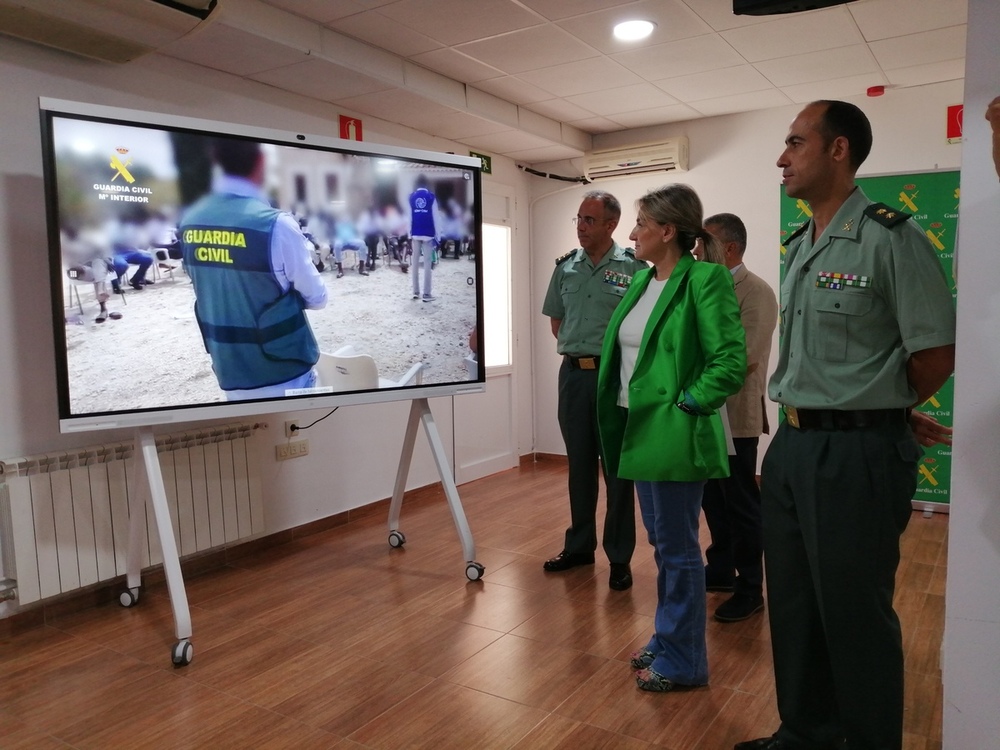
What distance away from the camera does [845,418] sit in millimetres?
1550

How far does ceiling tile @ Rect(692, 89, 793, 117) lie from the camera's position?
4523mm

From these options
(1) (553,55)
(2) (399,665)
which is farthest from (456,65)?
(2) (399,665)

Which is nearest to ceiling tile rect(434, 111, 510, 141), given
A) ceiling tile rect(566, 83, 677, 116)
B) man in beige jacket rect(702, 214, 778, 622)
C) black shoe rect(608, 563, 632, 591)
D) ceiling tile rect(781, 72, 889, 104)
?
ceiling tile rect(566, 83, 677, 116)

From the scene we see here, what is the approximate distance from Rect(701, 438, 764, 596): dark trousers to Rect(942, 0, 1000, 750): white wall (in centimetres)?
118

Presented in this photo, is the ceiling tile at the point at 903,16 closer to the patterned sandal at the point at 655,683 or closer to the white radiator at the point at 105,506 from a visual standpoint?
the patterned sandal at the point at 655,683

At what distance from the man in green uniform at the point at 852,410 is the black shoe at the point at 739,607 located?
41.3 inches

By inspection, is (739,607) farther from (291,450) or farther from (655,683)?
(291,450)

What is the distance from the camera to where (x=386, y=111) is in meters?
4.20

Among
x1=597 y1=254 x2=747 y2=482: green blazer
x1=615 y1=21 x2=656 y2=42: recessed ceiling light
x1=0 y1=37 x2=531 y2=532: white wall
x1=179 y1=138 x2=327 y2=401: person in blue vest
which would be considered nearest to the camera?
x1=597 y1=254 x2=747 y2=482: green blazer

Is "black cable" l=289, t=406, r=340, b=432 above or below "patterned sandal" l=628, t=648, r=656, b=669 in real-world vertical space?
above

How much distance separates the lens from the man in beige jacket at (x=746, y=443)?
2.78m

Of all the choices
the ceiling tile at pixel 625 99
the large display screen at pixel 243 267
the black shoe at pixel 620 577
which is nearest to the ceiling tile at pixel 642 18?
the ceiling tile at pixel 625 99

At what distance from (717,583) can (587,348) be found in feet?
3.75

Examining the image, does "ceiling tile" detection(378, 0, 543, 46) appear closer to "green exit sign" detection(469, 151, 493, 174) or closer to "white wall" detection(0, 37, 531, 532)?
"white wall" detection(0, 37, 531, 532)
